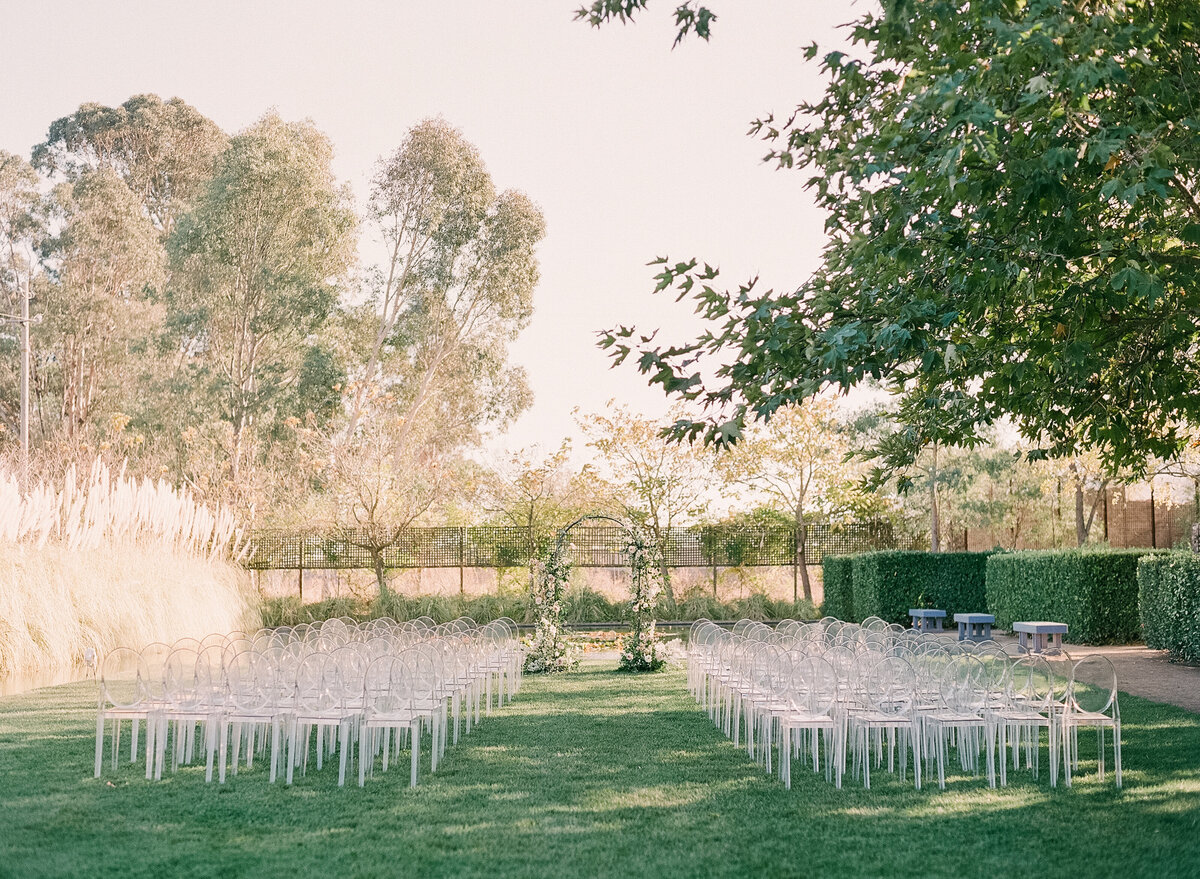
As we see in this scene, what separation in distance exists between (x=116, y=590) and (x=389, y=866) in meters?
10.5

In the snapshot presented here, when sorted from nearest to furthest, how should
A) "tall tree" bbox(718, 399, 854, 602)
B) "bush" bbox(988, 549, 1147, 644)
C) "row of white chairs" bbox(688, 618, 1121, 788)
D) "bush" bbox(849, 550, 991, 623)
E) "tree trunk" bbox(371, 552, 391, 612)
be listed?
"row of white chairs" bbox(688, 618, 1121, 788) → "bush" bbox(988, 549, 1147, 644) → "bush" bbox(849, 550, 991, 623) → "tree trunk" bbox(371, 552, 391, 612) → "tall tree" bbox(718, 399, 854, 602)

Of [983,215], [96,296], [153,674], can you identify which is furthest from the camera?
[96,296]

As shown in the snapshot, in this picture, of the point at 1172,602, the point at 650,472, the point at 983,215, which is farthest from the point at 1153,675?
the point at 650,472

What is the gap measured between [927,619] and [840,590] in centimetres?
270

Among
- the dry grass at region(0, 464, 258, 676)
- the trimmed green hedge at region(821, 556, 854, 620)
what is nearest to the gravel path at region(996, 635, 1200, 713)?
the trimmed green hedge at region(821, 556, 854, 620)

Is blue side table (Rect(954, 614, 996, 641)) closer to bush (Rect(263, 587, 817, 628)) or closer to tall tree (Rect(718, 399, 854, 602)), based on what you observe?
bush (Rect(263, 587, 817, 628))

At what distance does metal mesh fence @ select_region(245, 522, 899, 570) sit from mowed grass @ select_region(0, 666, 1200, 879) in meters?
15.4

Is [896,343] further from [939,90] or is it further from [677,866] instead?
[677,866]

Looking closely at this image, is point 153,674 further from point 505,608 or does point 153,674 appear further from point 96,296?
point 96,296

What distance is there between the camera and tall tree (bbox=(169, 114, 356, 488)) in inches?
1115

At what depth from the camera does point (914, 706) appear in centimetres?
764

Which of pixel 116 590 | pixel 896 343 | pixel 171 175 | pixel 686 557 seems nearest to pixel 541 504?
pixel 686 557

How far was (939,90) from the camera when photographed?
5.35 metres

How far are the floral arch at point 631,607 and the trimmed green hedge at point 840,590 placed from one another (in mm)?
8313
